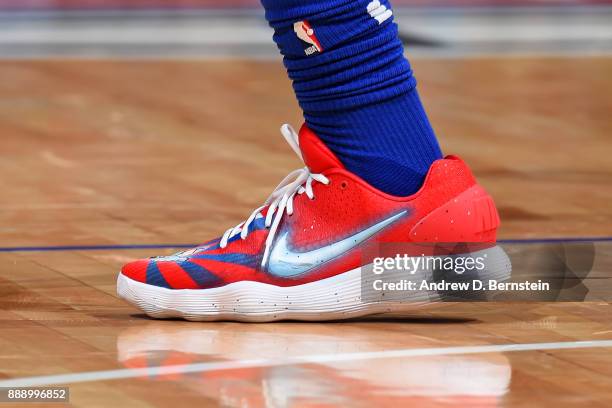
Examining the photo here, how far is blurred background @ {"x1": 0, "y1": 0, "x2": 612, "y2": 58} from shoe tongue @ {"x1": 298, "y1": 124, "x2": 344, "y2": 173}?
2.01m

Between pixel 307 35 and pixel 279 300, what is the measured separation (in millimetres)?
218

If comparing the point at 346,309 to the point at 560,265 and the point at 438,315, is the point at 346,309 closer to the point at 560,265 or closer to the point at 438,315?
the point at 438,315

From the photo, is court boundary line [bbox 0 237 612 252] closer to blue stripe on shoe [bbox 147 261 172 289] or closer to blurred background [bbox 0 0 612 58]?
blue stripe on shoe [bbox 147 261 172 289]

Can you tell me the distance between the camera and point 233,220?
163 cm

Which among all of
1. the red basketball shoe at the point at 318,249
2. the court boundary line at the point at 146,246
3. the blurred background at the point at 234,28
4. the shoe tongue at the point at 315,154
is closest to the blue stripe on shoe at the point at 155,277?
the red basketball shoe at the point at 318,249

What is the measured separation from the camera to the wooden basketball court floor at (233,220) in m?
0.99

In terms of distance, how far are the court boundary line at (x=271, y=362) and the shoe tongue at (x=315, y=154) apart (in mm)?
196

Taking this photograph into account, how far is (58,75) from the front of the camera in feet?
9.53

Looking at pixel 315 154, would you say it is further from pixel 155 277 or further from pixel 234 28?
pixel 234 28

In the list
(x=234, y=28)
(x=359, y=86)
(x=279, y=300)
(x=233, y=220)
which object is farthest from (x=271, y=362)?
(x=234, y=28)

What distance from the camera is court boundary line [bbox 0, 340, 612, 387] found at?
990mm

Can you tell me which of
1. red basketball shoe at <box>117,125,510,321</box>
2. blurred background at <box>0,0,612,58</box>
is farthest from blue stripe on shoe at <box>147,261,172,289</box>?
blurred background at <box>0,0,612,58</box>

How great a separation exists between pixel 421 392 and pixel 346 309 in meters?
0.24

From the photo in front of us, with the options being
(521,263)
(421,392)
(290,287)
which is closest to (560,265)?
(521,263)
